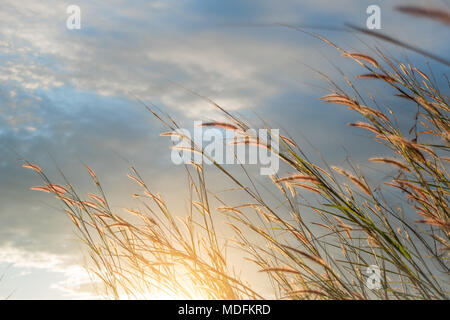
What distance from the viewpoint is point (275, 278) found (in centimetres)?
198

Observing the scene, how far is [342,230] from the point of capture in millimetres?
1952

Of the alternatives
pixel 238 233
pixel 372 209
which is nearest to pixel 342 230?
pixel 372 209

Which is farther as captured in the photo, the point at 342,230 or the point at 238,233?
Answer: the point at 238,233
